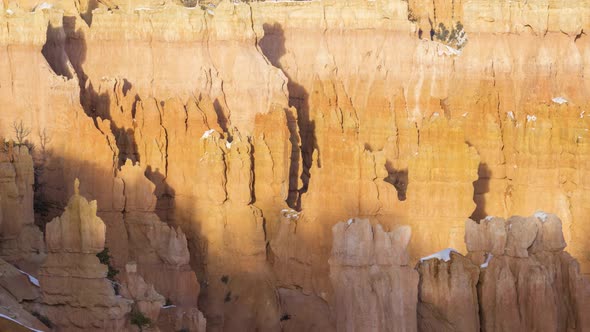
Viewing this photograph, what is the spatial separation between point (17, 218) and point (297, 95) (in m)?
17.7

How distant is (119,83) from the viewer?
Answer: 53.2 m

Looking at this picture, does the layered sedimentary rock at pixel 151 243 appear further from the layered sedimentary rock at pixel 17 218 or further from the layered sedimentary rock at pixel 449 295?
the layered sedimentary rock at pixel 449 295

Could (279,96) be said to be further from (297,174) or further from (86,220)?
(86,220)

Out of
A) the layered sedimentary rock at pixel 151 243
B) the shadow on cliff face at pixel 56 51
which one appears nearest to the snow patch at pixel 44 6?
the shadow on cliff face at pixel 56 51

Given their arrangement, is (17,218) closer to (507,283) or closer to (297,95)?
(507,283)

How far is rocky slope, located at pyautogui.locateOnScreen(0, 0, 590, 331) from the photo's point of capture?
148ft

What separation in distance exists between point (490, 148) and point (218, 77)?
9005 millimetres

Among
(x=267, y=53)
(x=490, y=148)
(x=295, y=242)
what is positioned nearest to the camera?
(x=295, y=242)

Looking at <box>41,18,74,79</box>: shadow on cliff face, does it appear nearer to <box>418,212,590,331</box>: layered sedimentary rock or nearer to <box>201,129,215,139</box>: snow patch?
<box>201,129,215,139</box>: snow patch

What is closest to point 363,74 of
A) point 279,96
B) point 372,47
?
point 372,47

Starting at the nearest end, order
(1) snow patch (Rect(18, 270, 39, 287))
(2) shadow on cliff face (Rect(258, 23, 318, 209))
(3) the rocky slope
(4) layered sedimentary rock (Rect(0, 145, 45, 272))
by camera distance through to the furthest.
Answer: (1) snow patch (Rect(18, 270, 39, 287)), (4) layered sedimentary rock (Rect(0, 145, 45, 272)), (3) the rocky slope, (2) shadow on cliff face (Rect(258, 23, 318, 209))

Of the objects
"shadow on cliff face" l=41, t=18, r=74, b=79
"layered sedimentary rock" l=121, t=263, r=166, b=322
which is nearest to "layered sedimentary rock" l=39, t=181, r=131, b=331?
"layered sedimentary rock" l=121, t=263, r=166, b=322

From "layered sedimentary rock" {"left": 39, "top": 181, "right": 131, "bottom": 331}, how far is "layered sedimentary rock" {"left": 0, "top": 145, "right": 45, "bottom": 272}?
4.55 m

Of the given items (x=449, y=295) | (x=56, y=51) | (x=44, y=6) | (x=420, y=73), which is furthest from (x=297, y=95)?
(x=449, y=295)
